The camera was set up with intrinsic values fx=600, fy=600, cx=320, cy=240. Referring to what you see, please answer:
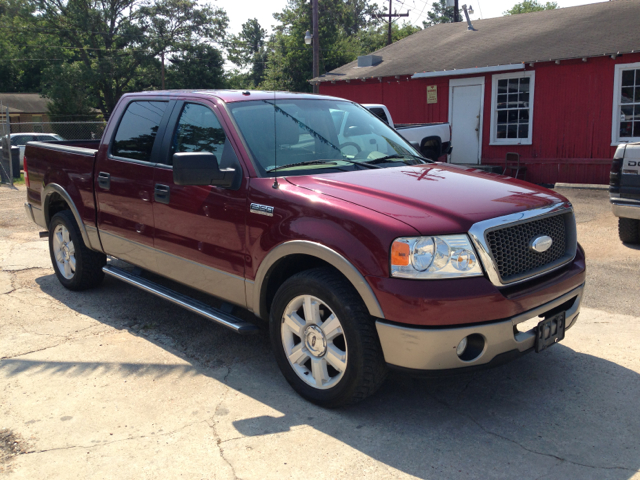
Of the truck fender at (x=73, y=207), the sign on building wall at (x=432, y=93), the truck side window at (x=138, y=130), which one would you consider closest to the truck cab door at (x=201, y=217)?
the truck side window at (x=138, y=130)

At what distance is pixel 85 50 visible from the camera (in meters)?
45.0

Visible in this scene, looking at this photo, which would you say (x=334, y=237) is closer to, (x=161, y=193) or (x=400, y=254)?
(x=400, y=254)

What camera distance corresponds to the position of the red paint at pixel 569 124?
14.2 meters

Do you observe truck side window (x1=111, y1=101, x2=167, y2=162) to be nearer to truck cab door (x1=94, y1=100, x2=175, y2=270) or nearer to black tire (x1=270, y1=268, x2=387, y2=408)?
truck cab door (x1=94, y1=100, x2=175, y2=270)

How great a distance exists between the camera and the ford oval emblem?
11.4ft

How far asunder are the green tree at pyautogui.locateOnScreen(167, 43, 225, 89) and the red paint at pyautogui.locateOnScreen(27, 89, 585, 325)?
4387 centimetres

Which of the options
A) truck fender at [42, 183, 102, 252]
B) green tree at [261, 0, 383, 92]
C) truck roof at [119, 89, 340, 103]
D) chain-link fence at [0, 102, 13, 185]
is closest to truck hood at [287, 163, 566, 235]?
truck roof at [119, 89, 340, 103]

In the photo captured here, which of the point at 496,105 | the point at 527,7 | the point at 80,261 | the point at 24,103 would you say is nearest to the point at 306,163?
the point at 80,261

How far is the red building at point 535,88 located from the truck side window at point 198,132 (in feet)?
40.0

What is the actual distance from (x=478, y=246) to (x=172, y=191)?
2.34m

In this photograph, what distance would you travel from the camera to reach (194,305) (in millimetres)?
4340

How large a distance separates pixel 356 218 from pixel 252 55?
109 m

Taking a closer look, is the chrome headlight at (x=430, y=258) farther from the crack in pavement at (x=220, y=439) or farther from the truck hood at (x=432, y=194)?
the crack in pavement at (x=220, y=439)

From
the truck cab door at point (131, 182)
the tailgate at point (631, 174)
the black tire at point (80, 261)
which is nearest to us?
the truck cab door at point (131, 182)
